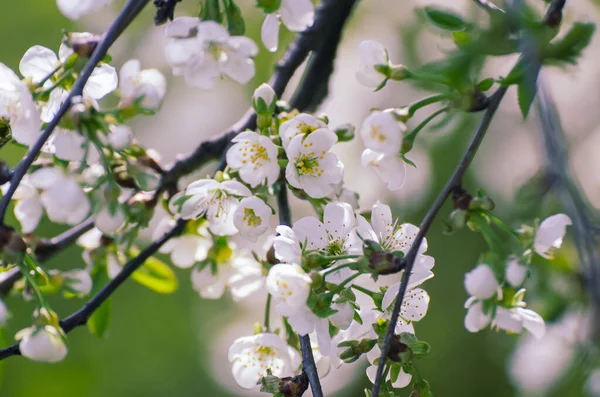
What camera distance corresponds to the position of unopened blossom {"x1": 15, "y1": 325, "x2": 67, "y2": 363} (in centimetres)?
62

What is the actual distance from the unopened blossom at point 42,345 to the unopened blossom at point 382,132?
0.32m

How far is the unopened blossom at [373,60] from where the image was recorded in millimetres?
665

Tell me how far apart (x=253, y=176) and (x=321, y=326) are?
0.17 metres

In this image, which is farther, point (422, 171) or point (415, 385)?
point (422, 171)

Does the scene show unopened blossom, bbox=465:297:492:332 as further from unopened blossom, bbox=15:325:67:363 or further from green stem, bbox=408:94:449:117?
unopened blossom, bbox=15:325:67:363

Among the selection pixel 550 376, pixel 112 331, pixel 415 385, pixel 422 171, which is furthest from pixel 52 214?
pixel 112 331

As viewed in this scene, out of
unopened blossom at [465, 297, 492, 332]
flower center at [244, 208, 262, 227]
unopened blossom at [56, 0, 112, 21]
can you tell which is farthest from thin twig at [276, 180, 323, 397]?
unopened blossom at [56, 0, 112, 21]

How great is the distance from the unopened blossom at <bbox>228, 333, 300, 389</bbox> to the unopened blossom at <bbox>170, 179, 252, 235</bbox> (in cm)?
12

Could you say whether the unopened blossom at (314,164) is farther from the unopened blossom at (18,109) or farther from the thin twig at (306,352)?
the unopened blossom at (18,109)

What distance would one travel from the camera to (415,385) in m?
0.63

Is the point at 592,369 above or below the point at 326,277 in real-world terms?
below

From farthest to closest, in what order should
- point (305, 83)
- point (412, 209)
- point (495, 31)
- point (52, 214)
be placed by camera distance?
point (412, 209)
point (305, 83)
point (52, 214)
point (495, 31)

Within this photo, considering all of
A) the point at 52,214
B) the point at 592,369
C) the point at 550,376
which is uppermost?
the point at 52,214

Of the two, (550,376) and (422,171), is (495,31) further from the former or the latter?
(422,171)
